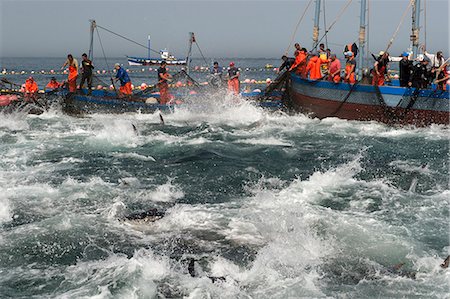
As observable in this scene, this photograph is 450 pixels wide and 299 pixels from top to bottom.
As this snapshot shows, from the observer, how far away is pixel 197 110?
65.3 ft

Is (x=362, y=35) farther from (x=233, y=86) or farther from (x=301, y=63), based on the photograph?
(x=233, y=86)

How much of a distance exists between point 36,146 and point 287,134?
304 inches

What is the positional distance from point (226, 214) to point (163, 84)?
37.9ft

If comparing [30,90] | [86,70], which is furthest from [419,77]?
[30,90]

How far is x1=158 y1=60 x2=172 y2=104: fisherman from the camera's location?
19109 millimetres

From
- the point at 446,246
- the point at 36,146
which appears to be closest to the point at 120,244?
the point at 446,246

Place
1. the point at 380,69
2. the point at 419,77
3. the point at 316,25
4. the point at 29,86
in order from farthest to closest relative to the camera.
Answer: the point at 316,25, the point at 29,86, the point at 380,69, the point at 419,77

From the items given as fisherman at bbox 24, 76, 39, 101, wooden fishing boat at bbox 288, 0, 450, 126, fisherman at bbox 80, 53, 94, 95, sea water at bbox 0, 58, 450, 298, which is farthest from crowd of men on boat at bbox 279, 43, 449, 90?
fisherman at bbox 24, 76, 39, 101

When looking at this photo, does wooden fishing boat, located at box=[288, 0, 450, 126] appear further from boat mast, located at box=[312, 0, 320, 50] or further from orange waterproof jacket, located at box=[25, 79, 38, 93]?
orange waterproof jacket, located at box=[25, 79, 38, 93]

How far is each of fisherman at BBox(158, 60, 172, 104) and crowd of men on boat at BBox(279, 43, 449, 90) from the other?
474 cm

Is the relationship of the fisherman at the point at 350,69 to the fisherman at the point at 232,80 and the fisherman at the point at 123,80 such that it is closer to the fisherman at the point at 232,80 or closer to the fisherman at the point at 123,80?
the fisherman at the point at 232,80

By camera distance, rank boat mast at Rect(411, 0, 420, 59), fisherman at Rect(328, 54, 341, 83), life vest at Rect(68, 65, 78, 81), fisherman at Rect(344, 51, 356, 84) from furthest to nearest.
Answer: life vest at Rect(68, 65, 78, 81)
boat mast at Rect(411, 0, 420, 59)
fisherman at Rect(328, 54, 341, 83)
fisherman at Rect(344, 51, 356, 84)

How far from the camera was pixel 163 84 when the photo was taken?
757 inches

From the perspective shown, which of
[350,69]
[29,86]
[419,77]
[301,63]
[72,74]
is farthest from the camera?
[29,86]
